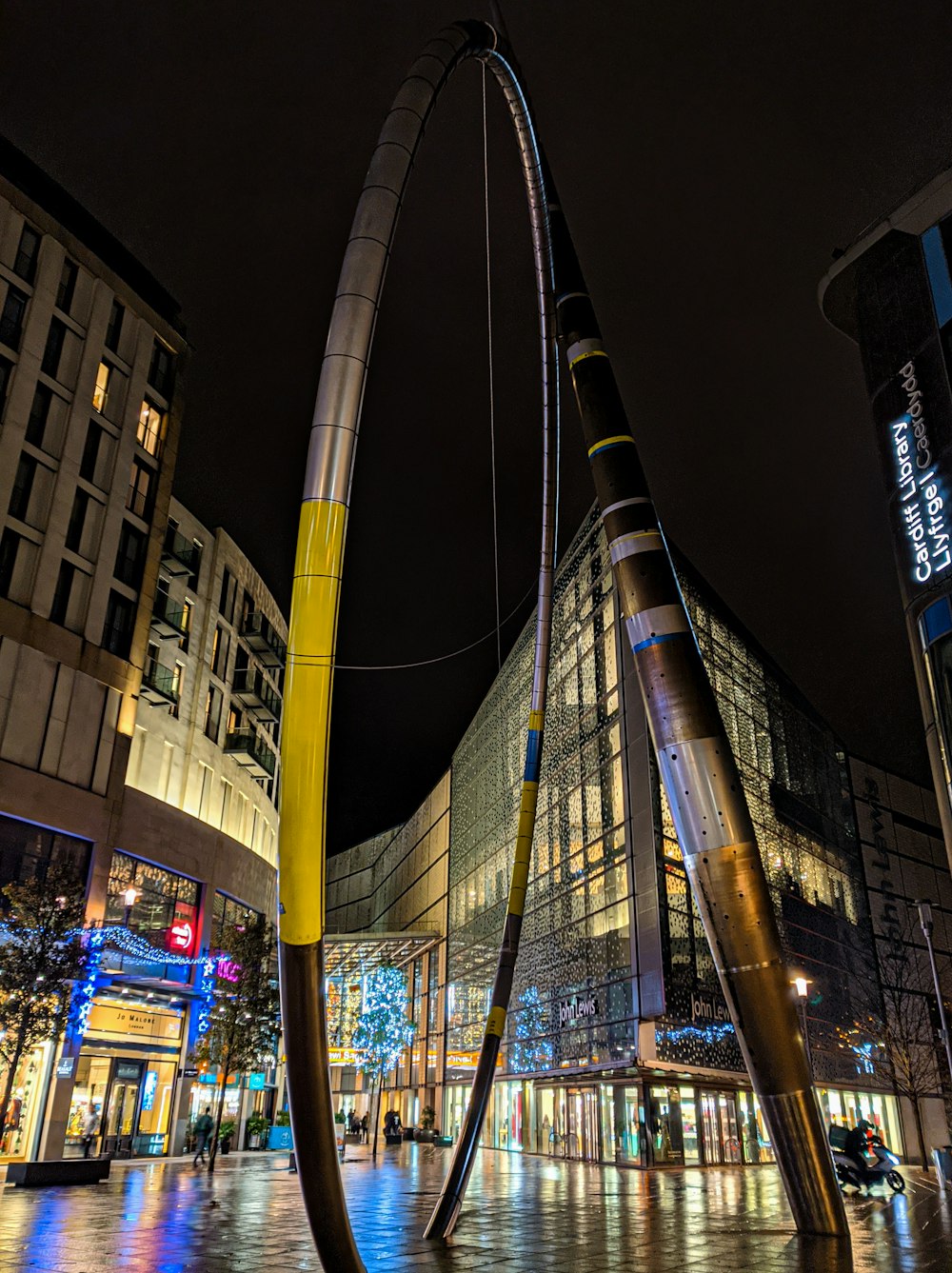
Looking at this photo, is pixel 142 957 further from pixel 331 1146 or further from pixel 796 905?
pixel 331 1146

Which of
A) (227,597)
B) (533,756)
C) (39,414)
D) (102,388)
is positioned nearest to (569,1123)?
(533,756)

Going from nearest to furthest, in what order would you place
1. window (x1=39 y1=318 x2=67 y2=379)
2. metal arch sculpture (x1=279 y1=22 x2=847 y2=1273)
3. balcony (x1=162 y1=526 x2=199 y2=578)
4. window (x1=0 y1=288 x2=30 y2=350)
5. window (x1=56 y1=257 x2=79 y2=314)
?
metal arch sculpture (x1=279 y1=22 x2=847 y2=1273)
window (x1=0 y1=288 x2=30 y2=350)
window (x1=39 y1=318 x2=67 y2=379)
window (x1=56 y1=257 x2=79 y2=314)
balcony (x1=162 y1=526 x2=199 y2=578)

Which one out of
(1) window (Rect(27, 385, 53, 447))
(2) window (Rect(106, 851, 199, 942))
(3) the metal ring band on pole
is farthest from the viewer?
(1) window (Rect(27, 385, 53, 447))

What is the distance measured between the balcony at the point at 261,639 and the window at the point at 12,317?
23.6m

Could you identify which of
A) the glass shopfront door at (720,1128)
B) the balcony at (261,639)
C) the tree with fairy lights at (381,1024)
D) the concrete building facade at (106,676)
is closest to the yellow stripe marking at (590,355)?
the concrete building facade at (106,676)

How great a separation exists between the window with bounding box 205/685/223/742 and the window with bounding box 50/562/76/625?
43.3 ft

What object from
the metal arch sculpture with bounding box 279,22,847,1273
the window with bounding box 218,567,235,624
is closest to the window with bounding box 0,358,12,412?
the window with bounding box 218,567,235,624

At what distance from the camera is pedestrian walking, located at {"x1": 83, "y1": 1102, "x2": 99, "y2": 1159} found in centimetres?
3959

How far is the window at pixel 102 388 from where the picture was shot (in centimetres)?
4650

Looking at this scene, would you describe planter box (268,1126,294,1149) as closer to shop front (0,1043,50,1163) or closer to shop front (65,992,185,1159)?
shop front (65,992,185,1159)

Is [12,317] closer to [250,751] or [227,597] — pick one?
[227,597]

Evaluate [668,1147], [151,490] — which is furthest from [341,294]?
[151,490]

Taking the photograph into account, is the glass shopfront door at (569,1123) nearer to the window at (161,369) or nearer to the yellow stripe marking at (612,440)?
the yellow stripe marking at (612,440)

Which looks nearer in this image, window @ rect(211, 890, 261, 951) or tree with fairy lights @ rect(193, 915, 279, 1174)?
tree with fairy lights @ rect(193, 915, 279, 1174)
